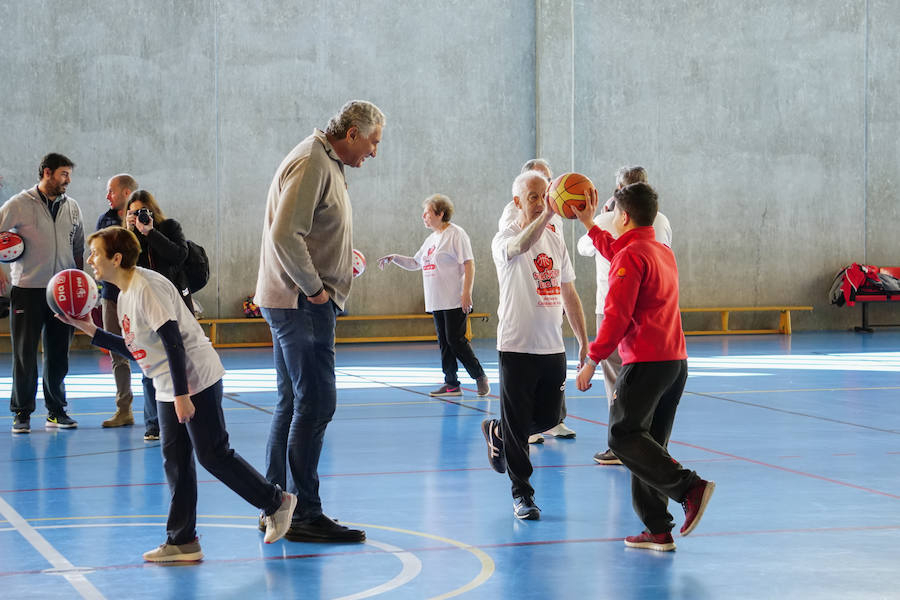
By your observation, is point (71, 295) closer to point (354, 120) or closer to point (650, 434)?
point (354, 120)

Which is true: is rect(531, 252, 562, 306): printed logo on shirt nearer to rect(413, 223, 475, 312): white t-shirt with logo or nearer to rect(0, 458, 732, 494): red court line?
rect(0, 458, 732, 494): red court line

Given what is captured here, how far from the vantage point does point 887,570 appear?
4.38 metres

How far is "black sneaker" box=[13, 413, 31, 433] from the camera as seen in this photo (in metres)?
8.16

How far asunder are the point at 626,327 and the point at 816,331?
15640mm

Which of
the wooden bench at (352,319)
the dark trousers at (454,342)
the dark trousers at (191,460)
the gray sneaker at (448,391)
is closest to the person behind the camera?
the dark trousers at (191,460)

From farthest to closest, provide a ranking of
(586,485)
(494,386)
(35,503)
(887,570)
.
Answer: (494,386) → (586,485) → (35,503) → (887,570)

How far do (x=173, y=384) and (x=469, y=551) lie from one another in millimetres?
1468

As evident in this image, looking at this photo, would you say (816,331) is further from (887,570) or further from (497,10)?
(887,570)

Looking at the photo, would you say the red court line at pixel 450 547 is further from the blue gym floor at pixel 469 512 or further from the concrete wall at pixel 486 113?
the concrete wall at pixel 486 113

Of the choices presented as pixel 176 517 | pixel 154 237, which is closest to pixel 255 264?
pixel 154 237

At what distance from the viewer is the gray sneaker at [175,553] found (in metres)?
4.52

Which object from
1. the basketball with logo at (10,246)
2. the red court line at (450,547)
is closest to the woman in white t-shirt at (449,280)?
the basketball with logo at (10,246)

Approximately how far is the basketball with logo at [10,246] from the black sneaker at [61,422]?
1262 millimetres

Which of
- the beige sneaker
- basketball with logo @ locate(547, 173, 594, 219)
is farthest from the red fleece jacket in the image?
the beige sneaker
